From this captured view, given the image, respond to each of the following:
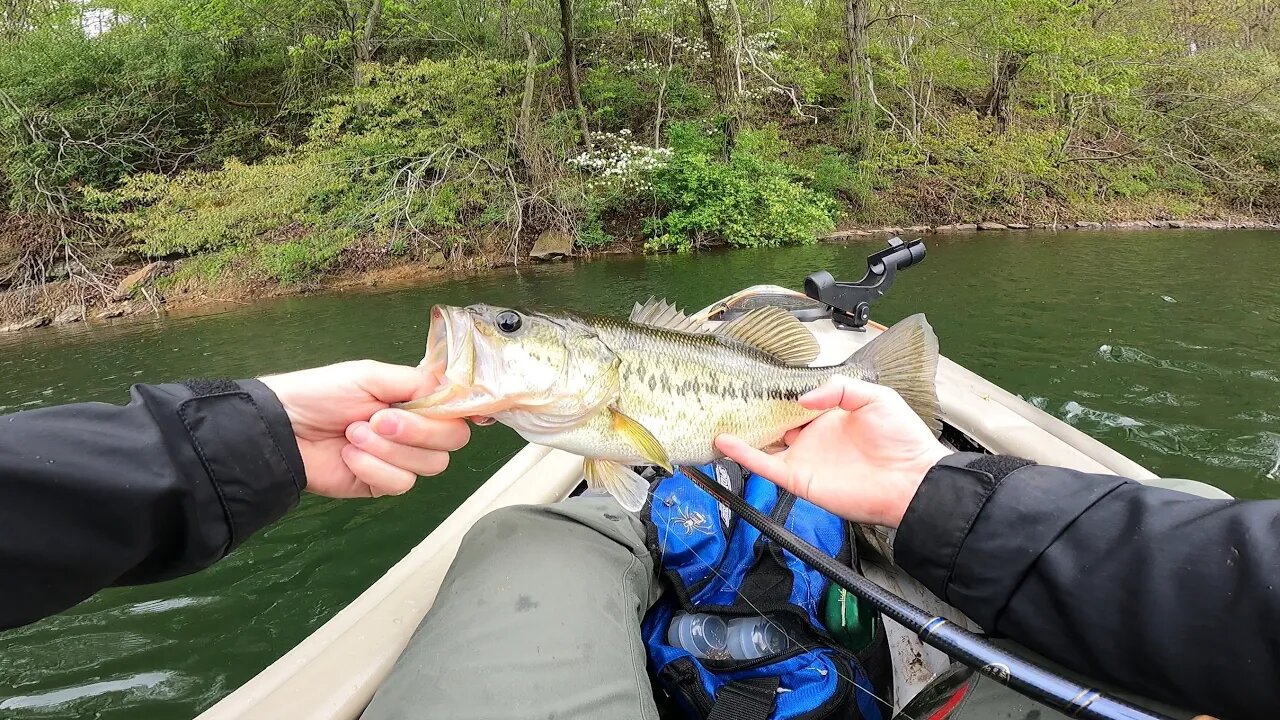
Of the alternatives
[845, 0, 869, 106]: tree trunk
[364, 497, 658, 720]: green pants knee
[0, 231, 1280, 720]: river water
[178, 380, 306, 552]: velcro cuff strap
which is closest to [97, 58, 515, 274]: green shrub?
[0, 231, 1280, 720]: river water

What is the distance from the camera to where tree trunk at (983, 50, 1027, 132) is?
931 inches

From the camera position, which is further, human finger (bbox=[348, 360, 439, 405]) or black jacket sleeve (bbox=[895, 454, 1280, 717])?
human finger (bbox=[348, 360, 439, 405])

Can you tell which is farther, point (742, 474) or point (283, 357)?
point (283, 357)

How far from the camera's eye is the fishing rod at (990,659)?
4.54ft

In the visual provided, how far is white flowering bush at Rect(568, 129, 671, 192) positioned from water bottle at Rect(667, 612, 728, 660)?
58.8 ft

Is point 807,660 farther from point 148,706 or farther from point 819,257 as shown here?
point 819,257

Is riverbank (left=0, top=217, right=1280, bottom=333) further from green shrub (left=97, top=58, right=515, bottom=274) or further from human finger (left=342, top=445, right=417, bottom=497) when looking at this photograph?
human finger (left=342, top=445, right=417, bottom=497)

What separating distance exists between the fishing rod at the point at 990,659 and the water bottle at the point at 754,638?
621mm

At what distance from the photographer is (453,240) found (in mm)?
19000

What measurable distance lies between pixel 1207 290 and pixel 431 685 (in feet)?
49.1

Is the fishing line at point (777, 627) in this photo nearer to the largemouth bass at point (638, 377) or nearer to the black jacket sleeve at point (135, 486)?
the largemouth bass at point (638, 377)

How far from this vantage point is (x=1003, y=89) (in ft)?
78.8

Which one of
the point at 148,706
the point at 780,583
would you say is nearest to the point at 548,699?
the point at 780,583

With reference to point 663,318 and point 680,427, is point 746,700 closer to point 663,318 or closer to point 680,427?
point 680,427
